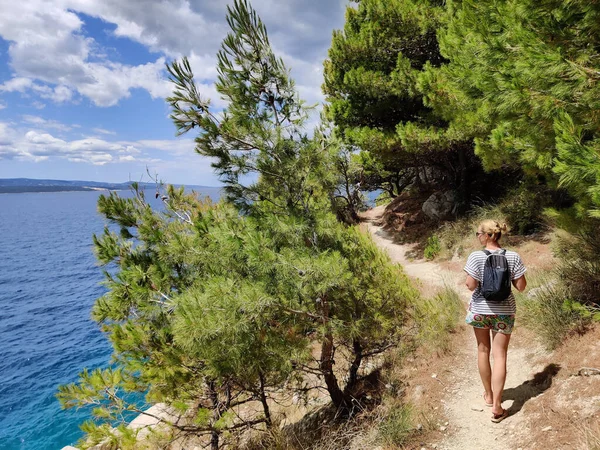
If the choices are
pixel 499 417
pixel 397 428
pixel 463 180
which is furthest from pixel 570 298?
pixel 463 180

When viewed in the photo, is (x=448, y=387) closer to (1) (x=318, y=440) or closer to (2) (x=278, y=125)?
(1) (x=318, y=440)

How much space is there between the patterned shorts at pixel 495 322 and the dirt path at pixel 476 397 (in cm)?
102

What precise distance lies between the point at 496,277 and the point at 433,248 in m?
8.87

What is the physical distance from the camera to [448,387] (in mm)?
4691

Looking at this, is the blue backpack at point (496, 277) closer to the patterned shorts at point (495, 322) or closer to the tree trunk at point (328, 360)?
the patterned shorts at point (495, 322)

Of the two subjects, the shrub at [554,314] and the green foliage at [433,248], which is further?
the green foliage at [433,248]

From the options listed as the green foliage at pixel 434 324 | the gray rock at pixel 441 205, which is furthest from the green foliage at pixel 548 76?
the gray rock at pixel 441 205

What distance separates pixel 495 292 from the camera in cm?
311

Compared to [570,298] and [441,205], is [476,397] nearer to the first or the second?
[570,298]

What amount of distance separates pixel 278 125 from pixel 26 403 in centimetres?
1370

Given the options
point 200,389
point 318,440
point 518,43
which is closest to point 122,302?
point 200,389

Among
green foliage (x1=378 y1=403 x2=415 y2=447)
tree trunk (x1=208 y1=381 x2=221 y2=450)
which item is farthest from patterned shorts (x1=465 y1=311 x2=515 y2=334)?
tree trunk (x1=208 y1=381 x2=221 y2=450)

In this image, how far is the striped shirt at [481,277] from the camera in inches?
125

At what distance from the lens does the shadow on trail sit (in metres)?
3.64
